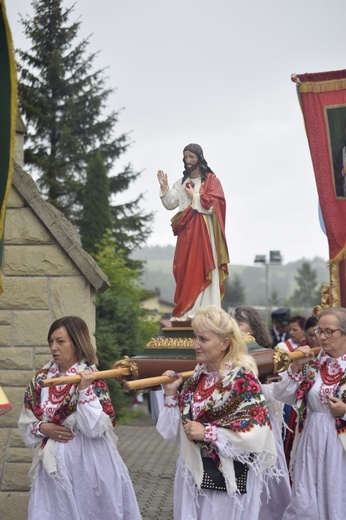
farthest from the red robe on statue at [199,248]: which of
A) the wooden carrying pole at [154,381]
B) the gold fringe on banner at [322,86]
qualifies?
the gold fringe on banner at [322,86]

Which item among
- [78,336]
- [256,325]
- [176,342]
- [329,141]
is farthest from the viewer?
[329,141]

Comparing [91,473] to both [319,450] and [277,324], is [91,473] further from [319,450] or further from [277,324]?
[277,324]

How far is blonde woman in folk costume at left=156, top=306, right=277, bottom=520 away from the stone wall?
2.61 m

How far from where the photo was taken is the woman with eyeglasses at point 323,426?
6.08 meters

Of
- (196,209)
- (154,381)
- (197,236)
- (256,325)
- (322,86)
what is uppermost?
(322,86)

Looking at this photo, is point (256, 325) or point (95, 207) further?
point (95, 207)

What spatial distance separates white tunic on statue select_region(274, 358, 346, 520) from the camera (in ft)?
20.0

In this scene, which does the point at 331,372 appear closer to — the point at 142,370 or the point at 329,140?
the point at 142,370

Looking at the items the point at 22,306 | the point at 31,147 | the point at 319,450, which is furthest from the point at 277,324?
the point at 31,147

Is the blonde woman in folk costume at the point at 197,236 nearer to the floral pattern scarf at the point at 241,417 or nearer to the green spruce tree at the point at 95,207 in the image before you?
the floral pattern scarf at the point at 241,417

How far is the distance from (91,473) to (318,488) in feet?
5.18

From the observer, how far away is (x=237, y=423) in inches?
199

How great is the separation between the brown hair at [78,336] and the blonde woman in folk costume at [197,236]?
56.0 inches

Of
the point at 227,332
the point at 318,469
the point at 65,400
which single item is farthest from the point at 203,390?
the point at 318,469
